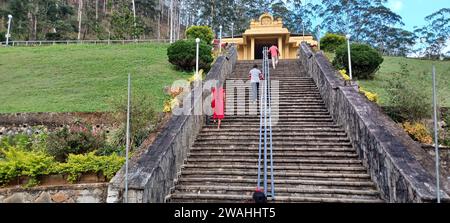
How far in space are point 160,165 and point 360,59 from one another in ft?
40.2

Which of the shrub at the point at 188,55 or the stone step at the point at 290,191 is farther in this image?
the shrub at the point at 188,55

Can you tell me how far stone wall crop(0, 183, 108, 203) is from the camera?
6336 millimetres

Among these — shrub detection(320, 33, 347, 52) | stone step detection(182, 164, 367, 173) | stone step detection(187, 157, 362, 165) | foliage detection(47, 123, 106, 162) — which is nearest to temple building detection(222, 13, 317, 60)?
shrub detection(320, 33, 347, 52)

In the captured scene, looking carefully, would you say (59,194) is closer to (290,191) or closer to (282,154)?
(290,191)

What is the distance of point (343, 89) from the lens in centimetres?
882

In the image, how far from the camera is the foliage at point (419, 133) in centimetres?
838

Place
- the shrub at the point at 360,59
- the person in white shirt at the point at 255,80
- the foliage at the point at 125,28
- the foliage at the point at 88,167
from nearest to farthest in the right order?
the foliage at the point at 88,167 < the person in white shirt at the point at 255,80 < the shrub at the point at 360,59 < the foliage at the point at 125,28

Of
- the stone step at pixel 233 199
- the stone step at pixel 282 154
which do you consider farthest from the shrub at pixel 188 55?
the stone step at pixel 233 199

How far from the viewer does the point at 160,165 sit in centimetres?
632

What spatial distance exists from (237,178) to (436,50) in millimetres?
55963

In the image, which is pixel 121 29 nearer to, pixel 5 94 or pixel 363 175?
pixel 5 94

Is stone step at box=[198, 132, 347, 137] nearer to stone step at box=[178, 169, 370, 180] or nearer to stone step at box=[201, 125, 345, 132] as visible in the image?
stone step at box=[201, 125, 345, 132]

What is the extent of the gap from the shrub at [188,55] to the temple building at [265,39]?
708 centimetres

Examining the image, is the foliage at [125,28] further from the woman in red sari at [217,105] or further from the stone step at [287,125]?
the stone step at [287,125]
